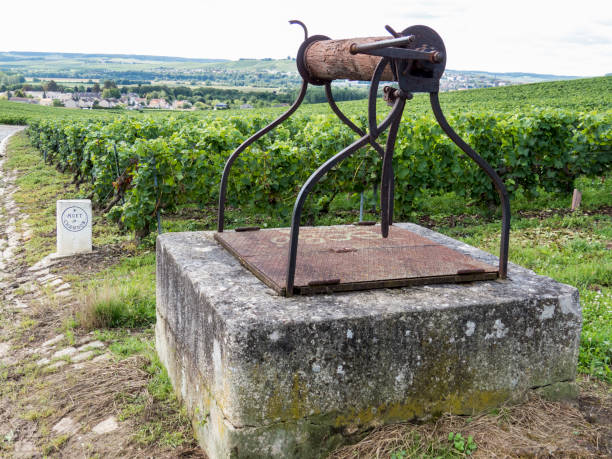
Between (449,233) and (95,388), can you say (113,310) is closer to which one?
(95,388)

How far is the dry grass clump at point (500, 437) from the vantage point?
2.43 meters

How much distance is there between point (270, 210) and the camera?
316 inches

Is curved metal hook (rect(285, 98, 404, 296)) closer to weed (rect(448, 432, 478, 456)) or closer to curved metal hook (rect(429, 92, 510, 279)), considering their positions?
curved metal hook (rect(429, 92, 510, 279))

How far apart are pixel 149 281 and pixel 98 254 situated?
74.3 inches

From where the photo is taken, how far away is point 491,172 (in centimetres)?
254

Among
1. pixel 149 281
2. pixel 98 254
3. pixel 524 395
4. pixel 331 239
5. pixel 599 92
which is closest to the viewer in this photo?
pixel 524 395

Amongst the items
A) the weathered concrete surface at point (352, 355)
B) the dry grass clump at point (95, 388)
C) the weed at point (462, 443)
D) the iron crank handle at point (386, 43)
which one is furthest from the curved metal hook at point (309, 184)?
the dry grass clump at point (95, 388)

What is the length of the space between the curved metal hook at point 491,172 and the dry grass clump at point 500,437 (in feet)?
2.31

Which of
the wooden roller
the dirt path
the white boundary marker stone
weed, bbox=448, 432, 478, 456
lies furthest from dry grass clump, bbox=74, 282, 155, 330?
weed, bbox=448, 432, 478, 456

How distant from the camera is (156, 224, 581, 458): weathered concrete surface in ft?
7.49

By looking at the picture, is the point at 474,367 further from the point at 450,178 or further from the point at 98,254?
the point at 450,178

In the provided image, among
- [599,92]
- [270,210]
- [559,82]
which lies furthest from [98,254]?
[559,82]

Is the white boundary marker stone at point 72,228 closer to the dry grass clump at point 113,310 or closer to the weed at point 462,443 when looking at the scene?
the dry grass clump at point 113,310

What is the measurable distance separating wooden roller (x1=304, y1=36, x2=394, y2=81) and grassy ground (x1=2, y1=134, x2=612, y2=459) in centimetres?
167
